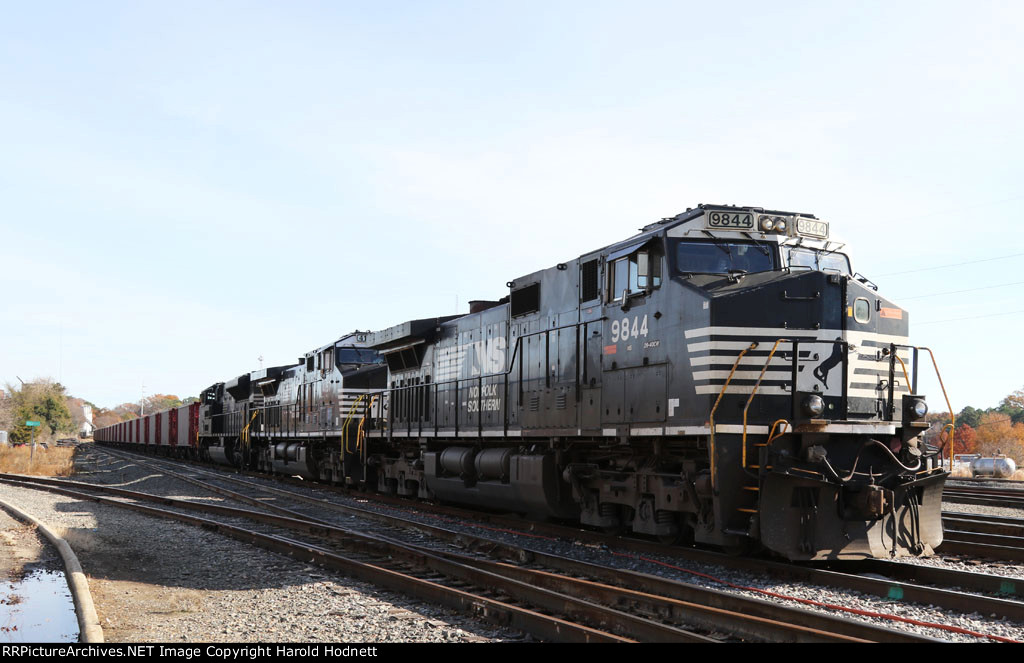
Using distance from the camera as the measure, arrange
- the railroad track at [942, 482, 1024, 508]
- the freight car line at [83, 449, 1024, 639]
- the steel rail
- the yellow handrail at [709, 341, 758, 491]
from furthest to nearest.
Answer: the railroad track at [942, 482, 1024, 508], the yellow handrail at [709, 341, 758, 491], the freight car line at [83, 449, 1024, 639], the steel rail

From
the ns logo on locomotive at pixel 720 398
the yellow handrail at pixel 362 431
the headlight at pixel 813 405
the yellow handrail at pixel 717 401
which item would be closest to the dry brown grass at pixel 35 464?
the yellow handrail at pixel 362 431

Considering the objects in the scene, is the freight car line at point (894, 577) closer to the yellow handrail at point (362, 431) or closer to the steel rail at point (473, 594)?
the steel rail at point (473, 594)

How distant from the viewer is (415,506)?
16734mm

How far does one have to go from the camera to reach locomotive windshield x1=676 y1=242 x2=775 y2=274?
9969mm

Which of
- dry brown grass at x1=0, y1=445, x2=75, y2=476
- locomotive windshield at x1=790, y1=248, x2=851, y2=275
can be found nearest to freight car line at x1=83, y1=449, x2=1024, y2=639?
locomotive windshield at x1=790, y1=248, x2=851, y2=275

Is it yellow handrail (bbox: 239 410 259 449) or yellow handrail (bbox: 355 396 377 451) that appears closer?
yellow handrail (bbox: 355 396 377 451)

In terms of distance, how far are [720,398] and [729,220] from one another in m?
2.20

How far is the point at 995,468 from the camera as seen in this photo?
1179 inches

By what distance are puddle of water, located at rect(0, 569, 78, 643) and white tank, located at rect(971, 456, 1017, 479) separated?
1130 inches

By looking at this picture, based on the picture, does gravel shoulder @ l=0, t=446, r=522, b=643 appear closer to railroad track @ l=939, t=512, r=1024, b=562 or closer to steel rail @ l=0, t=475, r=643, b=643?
steel rail @ l=0, t=475, r=643, b=643

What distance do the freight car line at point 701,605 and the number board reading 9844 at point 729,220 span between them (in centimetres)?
405

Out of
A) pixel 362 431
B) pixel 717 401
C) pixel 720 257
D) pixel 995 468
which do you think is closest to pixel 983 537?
pixel 717 401

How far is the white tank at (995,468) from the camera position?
97.2 ft

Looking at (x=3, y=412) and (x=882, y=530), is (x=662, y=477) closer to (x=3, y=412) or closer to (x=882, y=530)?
(x=882, y=530)
